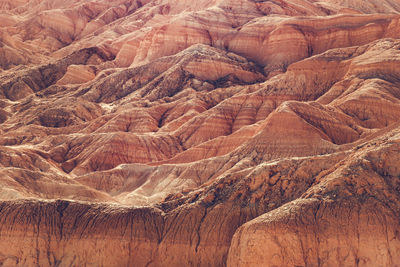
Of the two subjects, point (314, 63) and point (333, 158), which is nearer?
point (333, 158)

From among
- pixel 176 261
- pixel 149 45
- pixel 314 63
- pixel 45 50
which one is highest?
pixel 176 261

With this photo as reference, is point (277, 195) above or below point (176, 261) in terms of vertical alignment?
above

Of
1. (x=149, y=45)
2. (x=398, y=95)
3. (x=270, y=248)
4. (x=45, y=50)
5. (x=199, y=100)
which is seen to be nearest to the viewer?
(x=270, y=248)

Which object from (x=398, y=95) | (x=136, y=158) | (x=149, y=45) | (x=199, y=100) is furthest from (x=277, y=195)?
(x=149, y=45)

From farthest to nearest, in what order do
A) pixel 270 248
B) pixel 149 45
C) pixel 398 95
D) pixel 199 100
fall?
pixel 149 45 < pixel 199 100 < pixel 398 95 < pixel 270 248

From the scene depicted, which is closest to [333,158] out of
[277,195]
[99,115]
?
[277,195]

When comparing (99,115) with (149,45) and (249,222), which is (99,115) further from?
(249,222)
